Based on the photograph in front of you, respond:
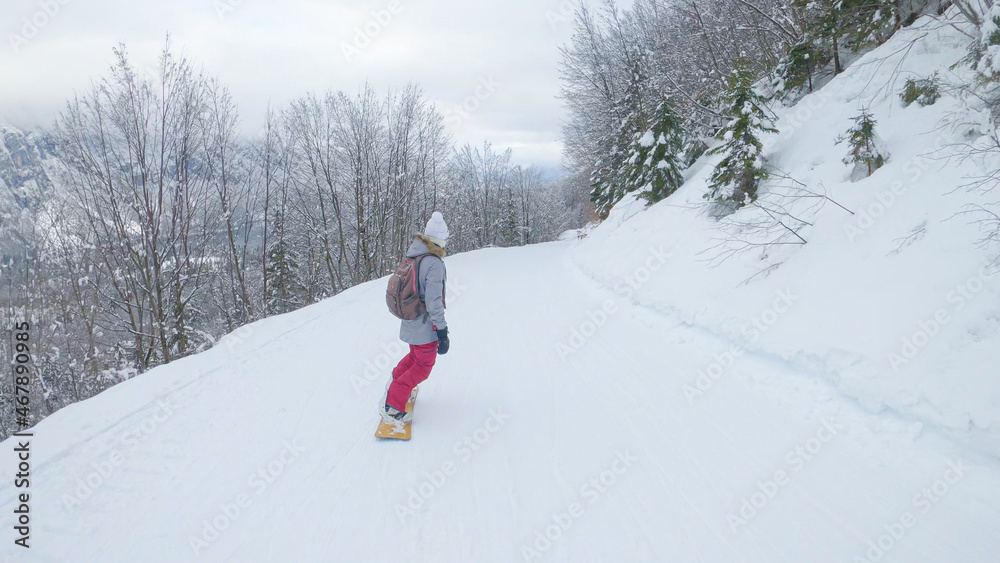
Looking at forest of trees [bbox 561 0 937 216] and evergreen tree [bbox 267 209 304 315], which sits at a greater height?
forest of trees [bbox 561 0 937 216]

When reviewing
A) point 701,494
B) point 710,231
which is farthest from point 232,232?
point 701,494

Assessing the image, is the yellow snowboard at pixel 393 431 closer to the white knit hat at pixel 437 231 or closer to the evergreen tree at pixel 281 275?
the white knit hat at pixel 437 231

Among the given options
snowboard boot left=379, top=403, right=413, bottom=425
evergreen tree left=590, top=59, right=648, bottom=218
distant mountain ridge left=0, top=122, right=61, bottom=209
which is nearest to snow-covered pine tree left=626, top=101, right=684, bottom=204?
evergreen tree left=590, top=59, right=648, bottom=218

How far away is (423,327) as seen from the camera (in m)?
3.70

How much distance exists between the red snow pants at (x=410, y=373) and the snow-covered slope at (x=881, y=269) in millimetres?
3471

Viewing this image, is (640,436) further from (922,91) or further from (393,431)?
(922,91)

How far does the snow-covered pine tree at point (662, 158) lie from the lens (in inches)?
485

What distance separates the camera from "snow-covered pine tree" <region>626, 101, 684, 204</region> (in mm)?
12328

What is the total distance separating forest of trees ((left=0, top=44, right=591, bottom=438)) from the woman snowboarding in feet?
27.2

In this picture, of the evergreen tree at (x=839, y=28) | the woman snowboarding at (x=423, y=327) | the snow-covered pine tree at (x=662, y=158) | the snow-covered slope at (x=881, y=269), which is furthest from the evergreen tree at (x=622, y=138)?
the woman snowboarding at (x=423, y=327)

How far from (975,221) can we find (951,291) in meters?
0.84

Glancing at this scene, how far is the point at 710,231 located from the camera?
7867 mm

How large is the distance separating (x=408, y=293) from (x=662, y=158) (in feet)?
37.2

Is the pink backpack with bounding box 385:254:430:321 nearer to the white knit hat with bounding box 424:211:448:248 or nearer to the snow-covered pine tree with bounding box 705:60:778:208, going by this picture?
the white knit hat with bounding box 424:211:448:248
